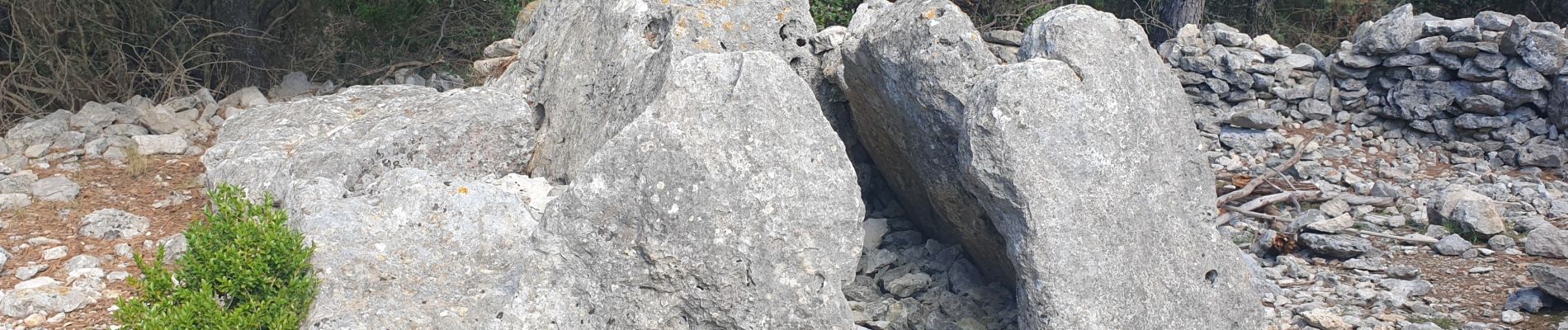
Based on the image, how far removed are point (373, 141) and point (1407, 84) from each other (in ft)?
21.7

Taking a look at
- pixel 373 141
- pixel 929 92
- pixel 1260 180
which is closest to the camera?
pixel 929 92

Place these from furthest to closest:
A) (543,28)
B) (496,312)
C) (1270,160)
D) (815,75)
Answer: (1270,160) < (543,28) < (815,75) < (496,312)

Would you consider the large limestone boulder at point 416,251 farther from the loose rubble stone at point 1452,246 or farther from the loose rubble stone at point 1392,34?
the loose rubble stone at point 1392,34

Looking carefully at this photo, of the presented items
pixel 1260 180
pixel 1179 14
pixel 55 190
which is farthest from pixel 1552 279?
pixel 55 190

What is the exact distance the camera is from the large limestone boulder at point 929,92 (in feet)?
13.6

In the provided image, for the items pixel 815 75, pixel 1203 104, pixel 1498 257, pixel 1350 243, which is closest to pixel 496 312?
pixel 815 75

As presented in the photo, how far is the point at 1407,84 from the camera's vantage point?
7668 millimetres

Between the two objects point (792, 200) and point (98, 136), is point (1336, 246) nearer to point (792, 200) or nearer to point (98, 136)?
point (792, 200)

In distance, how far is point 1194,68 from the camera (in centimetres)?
806

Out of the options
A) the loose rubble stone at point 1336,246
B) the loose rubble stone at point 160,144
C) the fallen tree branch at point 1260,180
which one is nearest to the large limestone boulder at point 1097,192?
the loose rubble stone at point 1336,246

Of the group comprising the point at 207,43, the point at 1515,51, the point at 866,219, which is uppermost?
the point at 1515,51

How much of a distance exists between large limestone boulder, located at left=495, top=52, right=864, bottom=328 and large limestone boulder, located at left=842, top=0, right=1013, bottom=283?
0.56 meters

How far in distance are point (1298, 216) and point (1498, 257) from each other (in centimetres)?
97

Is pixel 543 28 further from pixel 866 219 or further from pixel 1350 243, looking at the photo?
pixel 1350 243
